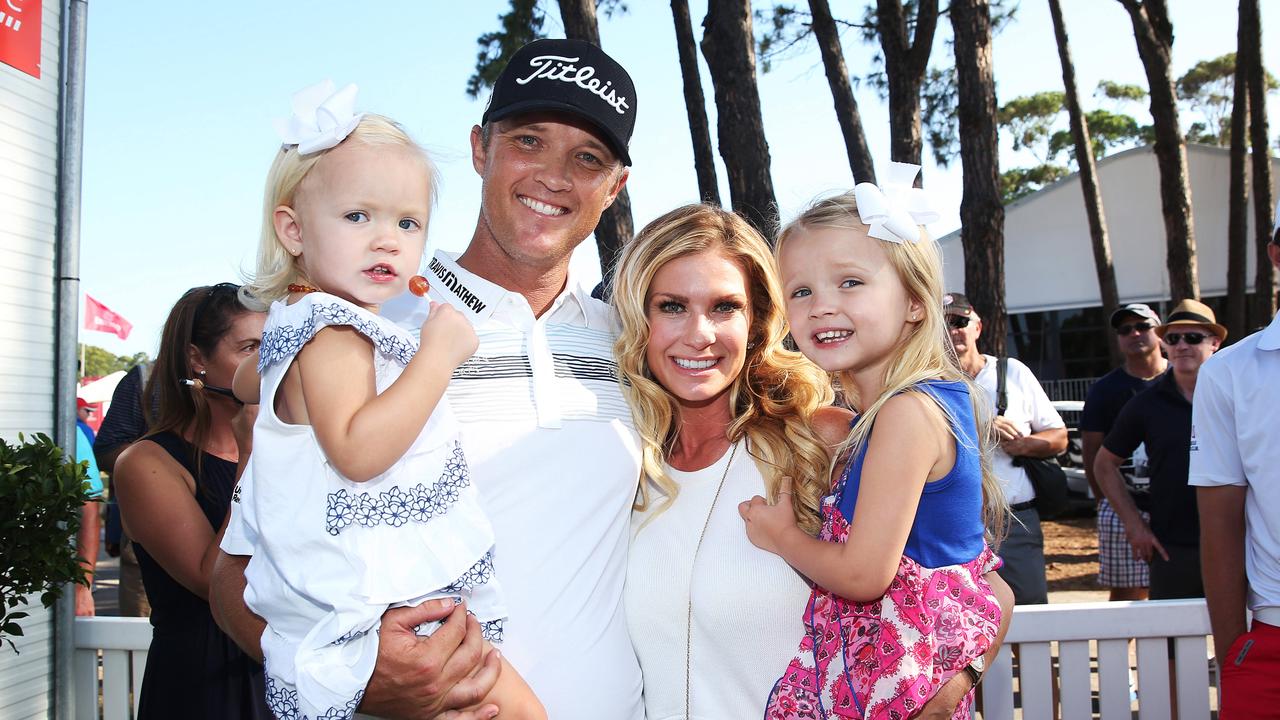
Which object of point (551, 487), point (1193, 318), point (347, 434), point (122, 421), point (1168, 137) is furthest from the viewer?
point (1168, 137)

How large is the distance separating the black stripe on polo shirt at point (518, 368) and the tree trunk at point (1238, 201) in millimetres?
14488

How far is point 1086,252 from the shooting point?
24.1m

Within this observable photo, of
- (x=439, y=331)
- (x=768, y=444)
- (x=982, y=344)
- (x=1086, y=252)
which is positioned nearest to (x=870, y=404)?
(x=768, y=444)

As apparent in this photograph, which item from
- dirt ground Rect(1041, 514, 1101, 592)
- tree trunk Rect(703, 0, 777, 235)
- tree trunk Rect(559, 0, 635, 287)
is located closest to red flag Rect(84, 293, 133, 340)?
tree trunk Rect(559, 0, 635, 287)

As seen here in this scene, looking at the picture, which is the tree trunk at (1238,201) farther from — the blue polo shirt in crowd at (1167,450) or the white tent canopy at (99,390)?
the white tent canopy at (99,390)

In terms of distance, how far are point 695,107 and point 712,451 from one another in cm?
790

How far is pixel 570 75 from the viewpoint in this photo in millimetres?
2617

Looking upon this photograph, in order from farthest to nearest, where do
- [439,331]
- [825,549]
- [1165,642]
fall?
[1165,642], [825,549], [439,331]

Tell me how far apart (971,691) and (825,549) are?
59cm

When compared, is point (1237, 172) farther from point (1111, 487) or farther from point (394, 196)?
point (394, 196)

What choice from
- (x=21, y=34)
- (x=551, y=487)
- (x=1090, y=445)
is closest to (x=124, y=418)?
(x=21, y=34)

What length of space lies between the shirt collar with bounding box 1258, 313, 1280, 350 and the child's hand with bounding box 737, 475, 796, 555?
163 centimetres

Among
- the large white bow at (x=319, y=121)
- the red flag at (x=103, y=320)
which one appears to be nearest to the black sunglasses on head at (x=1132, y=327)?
the large white bow at (x=319, y=121)

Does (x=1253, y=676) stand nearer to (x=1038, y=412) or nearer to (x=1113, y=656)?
(x=1113, y=656)
